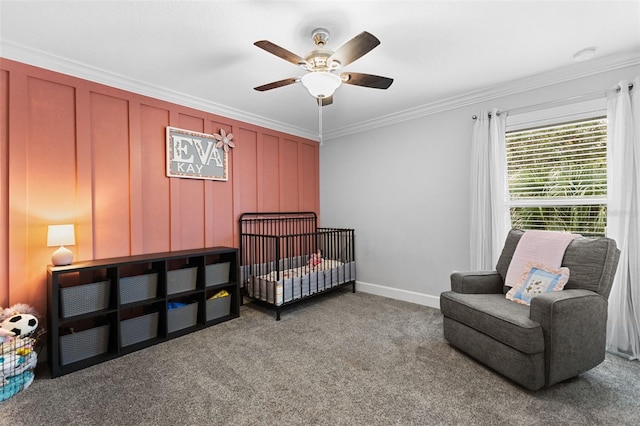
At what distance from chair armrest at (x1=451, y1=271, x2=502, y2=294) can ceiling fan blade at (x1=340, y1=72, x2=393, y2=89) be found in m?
1.74

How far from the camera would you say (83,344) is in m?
2.25

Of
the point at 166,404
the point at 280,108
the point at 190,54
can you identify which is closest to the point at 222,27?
the point at 190,54

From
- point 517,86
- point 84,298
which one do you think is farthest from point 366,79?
point 84,298

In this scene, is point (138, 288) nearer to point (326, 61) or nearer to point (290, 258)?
point (290, 258)

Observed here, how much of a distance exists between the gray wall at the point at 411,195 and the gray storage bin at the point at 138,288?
8.69 feet

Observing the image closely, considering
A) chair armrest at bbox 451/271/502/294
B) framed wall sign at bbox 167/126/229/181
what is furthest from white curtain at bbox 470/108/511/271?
framed wall sign at bbox 167/126/229/181

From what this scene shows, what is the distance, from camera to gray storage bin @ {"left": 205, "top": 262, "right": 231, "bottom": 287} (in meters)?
3.01

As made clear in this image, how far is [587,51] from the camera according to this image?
2.33m

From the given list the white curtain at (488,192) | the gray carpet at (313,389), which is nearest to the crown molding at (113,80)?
the gray carpet at (313,389)

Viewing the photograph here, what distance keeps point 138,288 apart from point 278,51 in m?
2.22

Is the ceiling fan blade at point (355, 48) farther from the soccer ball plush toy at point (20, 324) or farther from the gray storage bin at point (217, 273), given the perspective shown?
the soccer ball plush toy at point (20, 324)

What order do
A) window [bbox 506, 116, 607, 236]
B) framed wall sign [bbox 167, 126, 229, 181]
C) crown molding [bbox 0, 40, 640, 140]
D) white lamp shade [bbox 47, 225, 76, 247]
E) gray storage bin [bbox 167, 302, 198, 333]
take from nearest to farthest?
1. white lamp shade [bbox 47, 225, 76, 247]
2. crown molding [bbox 0, 40, 640, 140]
3. window [bbox 506, 116, 607, 236]
4. gray storage bin [bbox 167, 302, 198, 333]
5. framed wall sign [bbox 167, 126, 229, 181]

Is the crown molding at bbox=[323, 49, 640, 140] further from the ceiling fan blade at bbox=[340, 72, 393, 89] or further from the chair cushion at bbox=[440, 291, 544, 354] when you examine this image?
the chair cushion at bbox=[440, 291, 544, 354]

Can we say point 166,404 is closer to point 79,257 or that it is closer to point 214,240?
point 79,257
